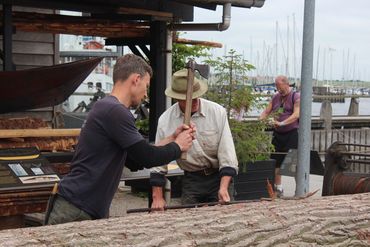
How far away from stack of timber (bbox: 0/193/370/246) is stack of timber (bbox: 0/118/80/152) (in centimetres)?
277

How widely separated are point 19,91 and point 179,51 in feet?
14.4

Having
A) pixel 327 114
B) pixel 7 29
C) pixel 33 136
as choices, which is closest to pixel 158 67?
pixel 7 29

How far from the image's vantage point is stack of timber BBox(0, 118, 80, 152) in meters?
6.05

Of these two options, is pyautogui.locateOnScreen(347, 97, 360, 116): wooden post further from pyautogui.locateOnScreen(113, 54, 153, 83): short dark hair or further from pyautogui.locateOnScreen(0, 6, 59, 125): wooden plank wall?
pyautogui.locateOnScreen(113, 54, 153, 83): short dark hair

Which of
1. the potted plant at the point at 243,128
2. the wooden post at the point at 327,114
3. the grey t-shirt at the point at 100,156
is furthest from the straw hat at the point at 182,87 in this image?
the wooden post at the point at 327,114

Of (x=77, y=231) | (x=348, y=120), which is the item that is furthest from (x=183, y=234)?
(x=348, y=120)

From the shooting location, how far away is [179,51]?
1073 centimetres

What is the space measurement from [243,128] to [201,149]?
371cm

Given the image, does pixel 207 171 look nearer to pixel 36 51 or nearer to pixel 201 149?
pixel 201 149

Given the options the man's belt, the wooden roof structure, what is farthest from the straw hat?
the wooden roof structure

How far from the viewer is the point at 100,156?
3.89 meters

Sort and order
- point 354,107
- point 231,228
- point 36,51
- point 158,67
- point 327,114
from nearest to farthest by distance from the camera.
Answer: point 231,228, point 158,67, point 36,51, point 327,114, point 354,107

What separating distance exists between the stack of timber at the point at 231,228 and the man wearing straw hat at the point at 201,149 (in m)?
1.11

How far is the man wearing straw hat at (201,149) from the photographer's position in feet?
16.5
